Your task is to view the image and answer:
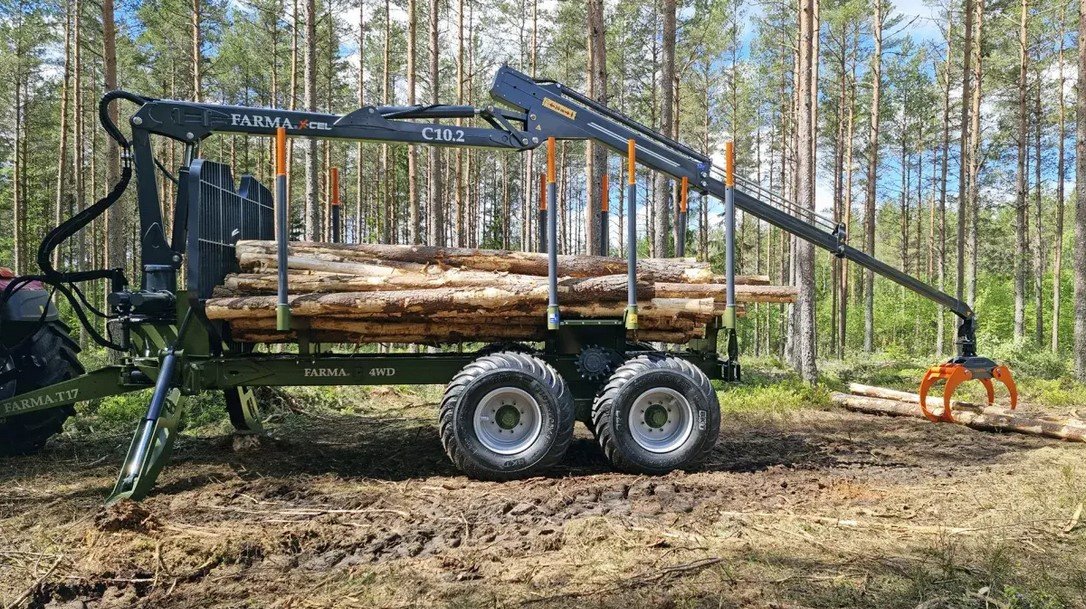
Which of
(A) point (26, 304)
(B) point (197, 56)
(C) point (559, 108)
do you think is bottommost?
(A) point (26, 304)

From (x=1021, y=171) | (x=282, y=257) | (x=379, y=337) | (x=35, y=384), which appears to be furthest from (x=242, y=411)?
(x=1021, y=171)

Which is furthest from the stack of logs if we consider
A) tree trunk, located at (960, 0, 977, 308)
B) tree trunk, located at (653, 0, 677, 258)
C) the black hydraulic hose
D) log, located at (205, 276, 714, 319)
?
tree trunk, located at (960, 0, 977, 308)

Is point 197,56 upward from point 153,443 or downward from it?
upward

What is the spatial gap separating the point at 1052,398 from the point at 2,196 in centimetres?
3445

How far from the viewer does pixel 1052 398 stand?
1055 centimetres

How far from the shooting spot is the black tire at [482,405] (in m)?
5.35

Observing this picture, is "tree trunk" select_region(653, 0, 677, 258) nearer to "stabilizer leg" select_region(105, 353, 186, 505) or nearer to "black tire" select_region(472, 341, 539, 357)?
"black tire" select_region(472, 341, 539, 357)

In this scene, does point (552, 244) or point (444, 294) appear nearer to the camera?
point (552, 244)

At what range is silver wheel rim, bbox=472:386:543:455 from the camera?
5.46m

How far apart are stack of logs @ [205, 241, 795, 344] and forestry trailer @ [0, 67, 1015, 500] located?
19 centimetres

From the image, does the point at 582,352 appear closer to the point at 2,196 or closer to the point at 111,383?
the point at 111,383

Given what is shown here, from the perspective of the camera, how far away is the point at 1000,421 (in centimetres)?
775

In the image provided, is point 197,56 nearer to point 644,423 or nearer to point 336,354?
point 336,354

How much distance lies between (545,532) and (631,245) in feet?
7.64
